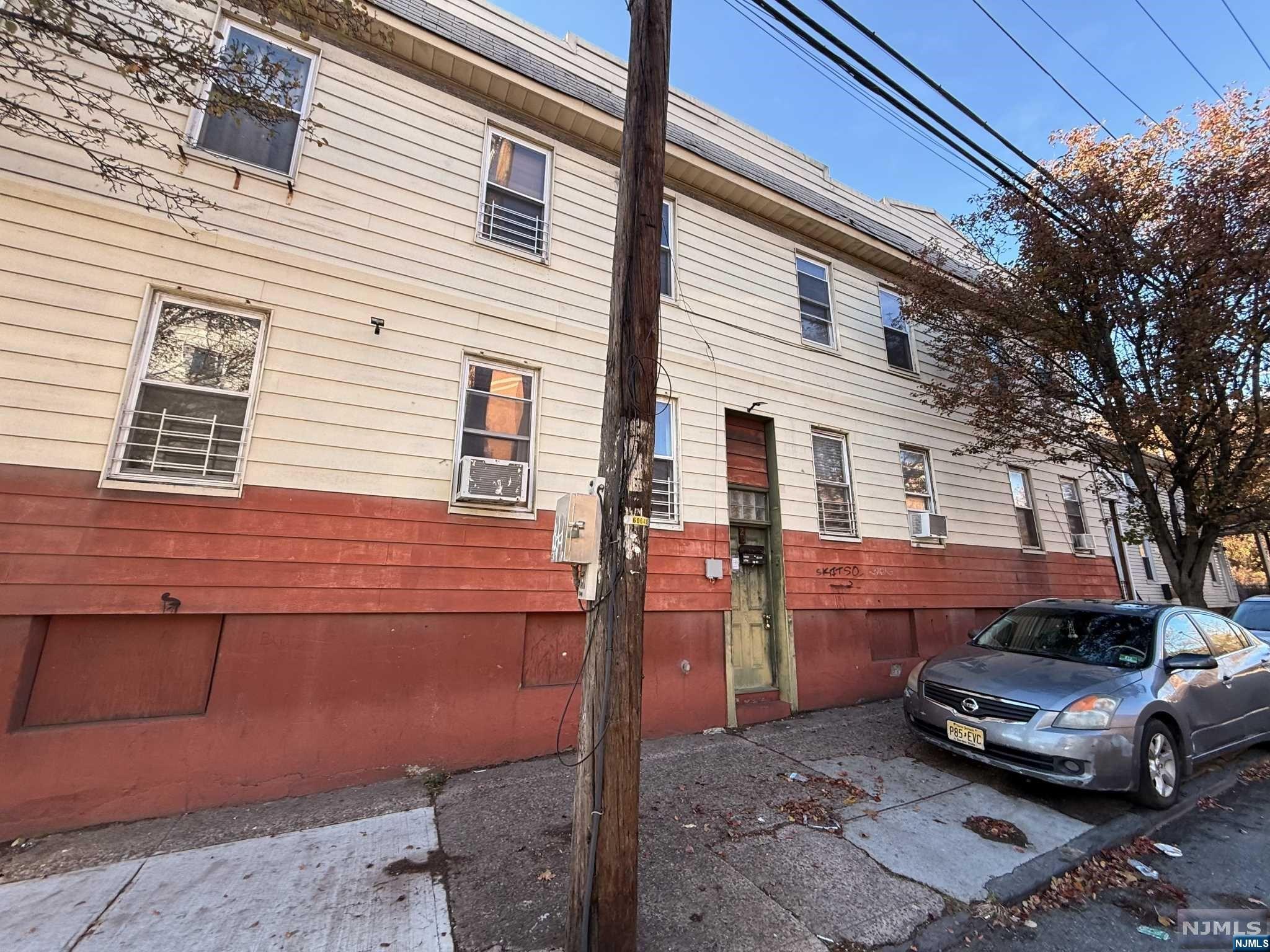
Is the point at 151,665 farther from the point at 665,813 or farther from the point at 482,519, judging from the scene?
the point at 665,813

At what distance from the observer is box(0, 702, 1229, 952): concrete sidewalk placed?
271cm

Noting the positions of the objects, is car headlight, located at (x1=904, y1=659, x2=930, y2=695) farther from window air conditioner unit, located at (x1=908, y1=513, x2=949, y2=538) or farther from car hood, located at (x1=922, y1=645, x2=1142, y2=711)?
window air conditioner unit, located at (x1=908, y1=513, x2=949, y2=538)

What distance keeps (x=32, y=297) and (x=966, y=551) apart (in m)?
12.2

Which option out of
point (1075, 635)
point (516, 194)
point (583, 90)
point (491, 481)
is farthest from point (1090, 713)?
point (583, 90)

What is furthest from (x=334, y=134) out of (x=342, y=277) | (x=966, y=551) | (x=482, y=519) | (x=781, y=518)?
(x=966, y=551)

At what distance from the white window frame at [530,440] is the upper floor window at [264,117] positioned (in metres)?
2.57

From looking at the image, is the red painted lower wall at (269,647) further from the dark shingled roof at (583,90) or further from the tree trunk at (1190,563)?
the tree trunk at (1190,563)

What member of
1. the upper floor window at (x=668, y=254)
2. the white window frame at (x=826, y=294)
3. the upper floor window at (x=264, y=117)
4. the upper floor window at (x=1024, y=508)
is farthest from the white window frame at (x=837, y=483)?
the upper floor window at (x=264, y=117)

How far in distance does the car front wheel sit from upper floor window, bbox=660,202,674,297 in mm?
6753

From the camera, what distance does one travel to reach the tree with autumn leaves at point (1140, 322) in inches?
291

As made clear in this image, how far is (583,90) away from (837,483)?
680cm

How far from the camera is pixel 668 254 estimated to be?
7422 millimetres

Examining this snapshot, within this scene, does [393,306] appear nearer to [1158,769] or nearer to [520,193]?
[520,193]

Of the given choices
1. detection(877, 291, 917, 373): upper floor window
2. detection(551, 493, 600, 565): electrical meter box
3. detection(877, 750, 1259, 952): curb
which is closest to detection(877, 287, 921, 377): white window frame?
detection(877, 291, 917, 373): upper floor window
